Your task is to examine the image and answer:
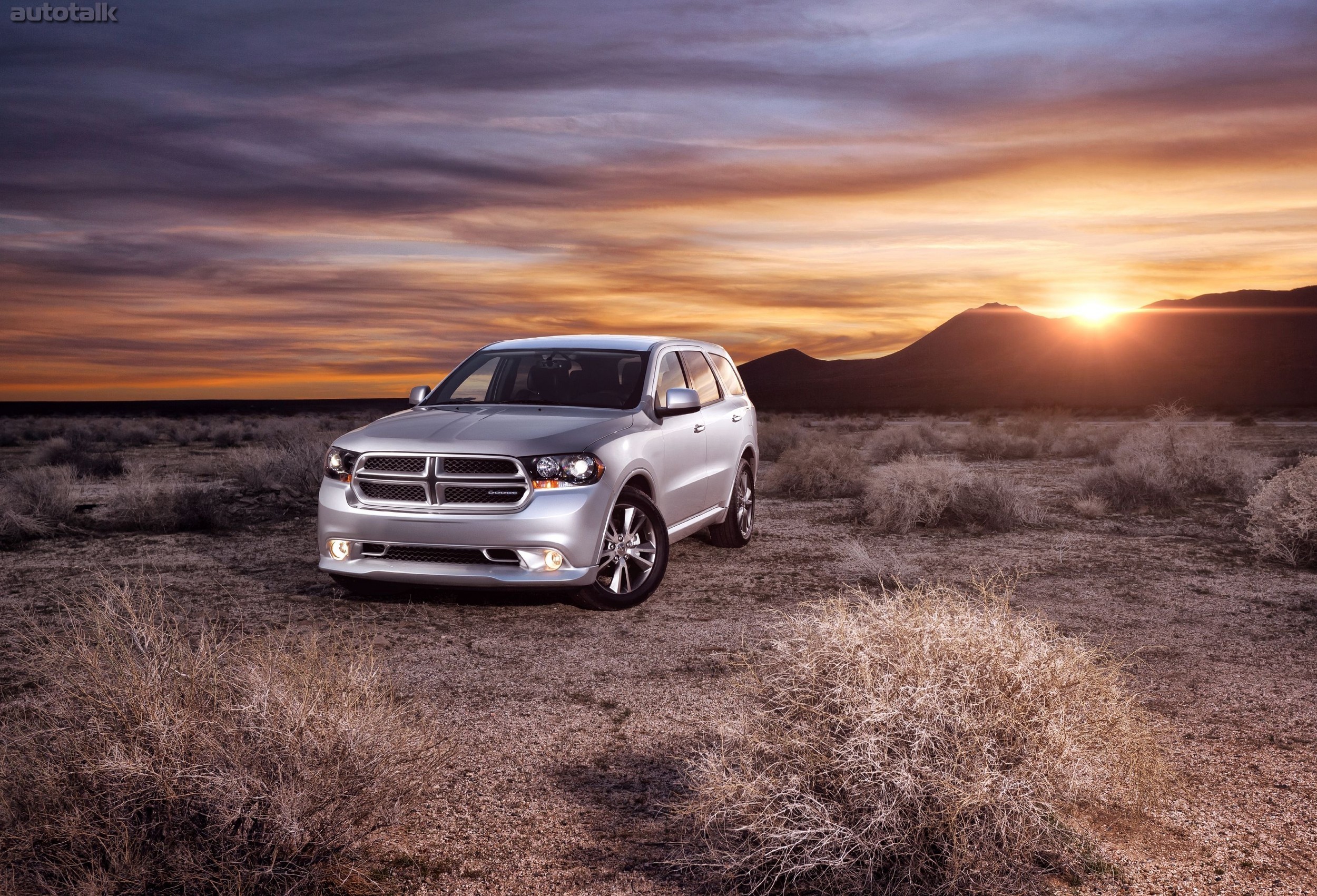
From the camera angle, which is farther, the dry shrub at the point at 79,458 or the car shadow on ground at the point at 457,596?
the dry shrub at the point at 79,458

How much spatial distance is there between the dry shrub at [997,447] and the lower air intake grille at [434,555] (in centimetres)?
1813

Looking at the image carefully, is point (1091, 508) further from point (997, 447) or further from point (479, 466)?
point (997, 447)

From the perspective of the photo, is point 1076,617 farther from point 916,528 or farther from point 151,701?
point 151,701

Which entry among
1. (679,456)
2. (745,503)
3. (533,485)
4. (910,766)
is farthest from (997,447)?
(910,766)

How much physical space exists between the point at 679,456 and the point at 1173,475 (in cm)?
1036

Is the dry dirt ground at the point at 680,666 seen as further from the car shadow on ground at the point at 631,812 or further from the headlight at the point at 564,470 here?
the headlight at the point at 564,470

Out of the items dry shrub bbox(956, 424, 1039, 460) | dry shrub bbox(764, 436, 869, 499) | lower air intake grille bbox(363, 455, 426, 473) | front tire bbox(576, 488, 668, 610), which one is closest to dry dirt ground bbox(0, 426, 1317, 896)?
front tire bbox(576, 488, 668, 610)

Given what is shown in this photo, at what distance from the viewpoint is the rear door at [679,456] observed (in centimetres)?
757

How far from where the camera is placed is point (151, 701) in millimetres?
3148

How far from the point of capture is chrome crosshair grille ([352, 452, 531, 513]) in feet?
20.8

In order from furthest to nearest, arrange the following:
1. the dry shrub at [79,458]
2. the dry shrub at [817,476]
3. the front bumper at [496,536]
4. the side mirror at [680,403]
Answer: the dry shrub at [79,458] → the dry shrub at [817,476] → the side mirror at [680,403] → the front bumper at [496,536]

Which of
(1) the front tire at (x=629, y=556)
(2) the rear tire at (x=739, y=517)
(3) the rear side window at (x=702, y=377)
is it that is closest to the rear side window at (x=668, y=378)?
(3) the rear side window at (x=702, y=377)

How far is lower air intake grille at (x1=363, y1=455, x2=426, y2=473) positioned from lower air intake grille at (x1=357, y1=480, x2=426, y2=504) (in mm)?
95

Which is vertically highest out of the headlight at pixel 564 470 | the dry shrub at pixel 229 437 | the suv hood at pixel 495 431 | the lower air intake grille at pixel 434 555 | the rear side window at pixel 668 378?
the rear side window at pixel 668 378
